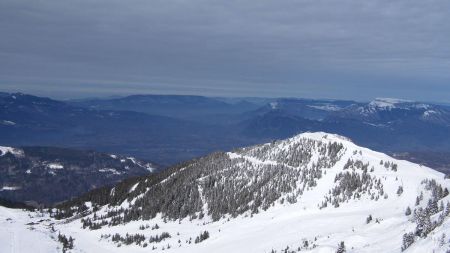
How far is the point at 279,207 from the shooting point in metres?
102

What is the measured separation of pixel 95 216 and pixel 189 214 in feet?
115

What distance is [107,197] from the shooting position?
168375 millimetres

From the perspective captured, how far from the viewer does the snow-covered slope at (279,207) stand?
64.4m

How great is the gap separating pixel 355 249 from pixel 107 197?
128m

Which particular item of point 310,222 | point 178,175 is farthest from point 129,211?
point 310,222

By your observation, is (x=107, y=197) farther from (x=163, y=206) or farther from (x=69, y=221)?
(x=163, y=206)

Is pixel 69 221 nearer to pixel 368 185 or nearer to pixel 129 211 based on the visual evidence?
pixel 129 211

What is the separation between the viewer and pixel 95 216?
141 meters

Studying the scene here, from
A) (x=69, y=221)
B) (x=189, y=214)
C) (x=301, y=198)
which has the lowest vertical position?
(x=69, y=221)

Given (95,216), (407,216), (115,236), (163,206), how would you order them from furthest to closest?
(95,216) → (163,206) → (115,236) → (407,216)

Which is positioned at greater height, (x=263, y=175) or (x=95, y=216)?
(x=263, y=175)

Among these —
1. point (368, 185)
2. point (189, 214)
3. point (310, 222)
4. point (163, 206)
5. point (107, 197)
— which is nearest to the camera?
point (310, 222)

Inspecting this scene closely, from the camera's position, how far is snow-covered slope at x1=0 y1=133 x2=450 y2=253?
2534 inches

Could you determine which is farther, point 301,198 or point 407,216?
point 301,198
